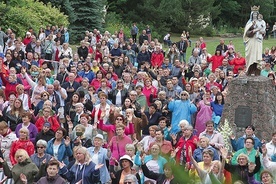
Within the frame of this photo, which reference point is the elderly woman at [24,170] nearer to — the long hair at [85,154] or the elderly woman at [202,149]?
the long hair at [85,154]

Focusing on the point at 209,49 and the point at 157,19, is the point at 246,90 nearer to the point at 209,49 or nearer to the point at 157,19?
the point at 209,49

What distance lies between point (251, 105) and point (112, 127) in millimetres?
4738

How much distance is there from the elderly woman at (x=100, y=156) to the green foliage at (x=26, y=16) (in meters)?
21.7

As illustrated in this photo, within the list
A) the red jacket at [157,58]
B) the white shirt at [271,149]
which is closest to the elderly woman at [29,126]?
the white shirt at [271,149]

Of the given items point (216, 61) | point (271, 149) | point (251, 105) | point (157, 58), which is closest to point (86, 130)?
point (271, 149)

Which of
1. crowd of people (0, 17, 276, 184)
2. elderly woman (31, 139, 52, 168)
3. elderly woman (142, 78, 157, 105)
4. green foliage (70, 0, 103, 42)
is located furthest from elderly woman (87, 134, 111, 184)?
green foliage (70, 0, 103, 42)

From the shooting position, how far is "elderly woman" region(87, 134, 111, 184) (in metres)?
10.7

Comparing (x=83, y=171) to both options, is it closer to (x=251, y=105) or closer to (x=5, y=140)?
(x=5, y=140)

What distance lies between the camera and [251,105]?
16.4 m

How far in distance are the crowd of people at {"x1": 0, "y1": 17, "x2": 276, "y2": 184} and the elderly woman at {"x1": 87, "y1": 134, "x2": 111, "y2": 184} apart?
2cm

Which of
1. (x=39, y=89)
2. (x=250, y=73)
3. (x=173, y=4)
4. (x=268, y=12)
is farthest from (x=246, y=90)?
(x=268, y=12)

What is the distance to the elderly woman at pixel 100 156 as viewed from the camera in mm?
10688

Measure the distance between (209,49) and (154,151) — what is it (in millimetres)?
31979

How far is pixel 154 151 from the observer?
33.1ft
